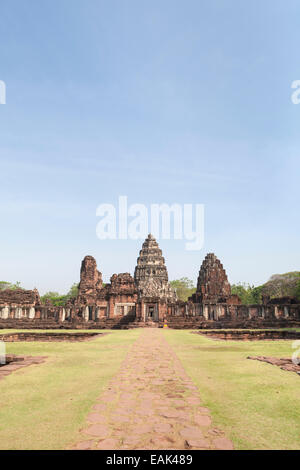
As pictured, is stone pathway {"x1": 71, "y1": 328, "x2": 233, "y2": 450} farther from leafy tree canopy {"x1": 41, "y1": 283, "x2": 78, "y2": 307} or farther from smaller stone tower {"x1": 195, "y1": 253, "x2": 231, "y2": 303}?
leafy tree canopy {"x1": 41, "y1": 283, "x2": 78, "y2": 307}

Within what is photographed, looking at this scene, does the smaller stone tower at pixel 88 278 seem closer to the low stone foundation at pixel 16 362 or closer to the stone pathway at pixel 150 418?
the low stone foundation at pixel 16 362

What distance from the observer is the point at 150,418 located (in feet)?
12.1

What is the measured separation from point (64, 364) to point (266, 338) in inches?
522

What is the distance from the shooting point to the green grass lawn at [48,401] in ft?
10.3

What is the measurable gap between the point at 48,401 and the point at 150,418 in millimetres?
1781

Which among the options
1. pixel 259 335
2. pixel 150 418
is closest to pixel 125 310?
pixel 259 335

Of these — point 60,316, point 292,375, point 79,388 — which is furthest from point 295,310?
point 79,388

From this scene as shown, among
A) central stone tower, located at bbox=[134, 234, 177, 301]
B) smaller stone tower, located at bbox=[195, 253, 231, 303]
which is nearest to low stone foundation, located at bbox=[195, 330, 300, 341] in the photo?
smaller stone tower, located at bbox=[195, 253, 231, 303]

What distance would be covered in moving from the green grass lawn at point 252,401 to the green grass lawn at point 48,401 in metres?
1.78

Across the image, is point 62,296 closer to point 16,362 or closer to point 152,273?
point 152,273

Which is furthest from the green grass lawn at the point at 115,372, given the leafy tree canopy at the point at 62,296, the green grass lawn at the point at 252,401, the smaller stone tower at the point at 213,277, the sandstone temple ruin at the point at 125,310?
the leafy tree canopy at the point at 62,296

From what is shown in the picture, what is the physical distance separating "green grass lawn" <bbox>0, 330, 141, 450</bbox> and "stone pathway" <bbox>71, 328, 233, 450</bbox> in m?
0.22

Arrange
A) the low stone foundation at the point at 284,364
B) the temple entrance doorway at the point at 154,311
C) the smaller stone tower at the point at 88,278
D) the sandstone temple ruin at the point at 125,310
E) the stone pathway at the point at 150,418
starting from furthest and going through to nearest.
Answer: the smaller stone tower at the point at 88,278 < the temple entrance doorway at the point at 154,311 < the sandstone temple ruin at the point at 125,310 < the low stone foundation at the point at 284,364 < the stone pathway at the point at 150,418

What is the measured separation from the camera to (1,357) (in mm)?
8078
